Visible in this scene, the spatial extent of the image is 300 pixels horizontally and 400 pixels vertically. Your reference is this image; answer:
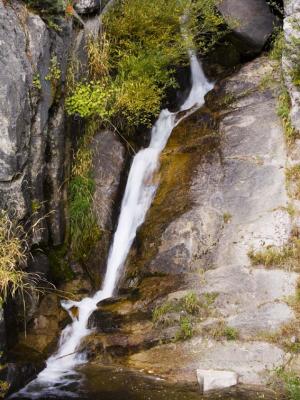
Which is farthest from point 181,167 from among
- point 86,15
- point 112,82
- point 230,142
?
point 86,15

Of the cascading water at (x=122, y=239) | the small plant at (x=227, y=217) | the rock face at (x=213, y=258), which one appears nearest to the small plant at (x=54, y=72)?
the cascading water at (x=122, y=239)

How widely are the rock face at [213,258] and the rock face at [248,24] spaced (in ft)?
4.43

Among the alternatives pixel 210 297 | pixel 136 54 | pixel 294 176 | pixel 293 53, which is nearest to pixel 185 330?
pixel 210 297

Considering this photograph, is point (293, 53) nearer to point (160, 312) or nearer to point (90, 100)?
point (90, 100)

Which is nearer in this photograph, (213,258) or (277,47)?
(213,258)

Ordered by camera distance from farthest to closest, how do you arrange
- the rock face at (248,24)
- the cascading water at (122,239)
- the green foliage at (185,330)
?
the rock face at (248,24)
the green foliage at (185,330)
the cascading water at (122,239)

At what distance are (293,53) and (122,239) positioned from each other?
458cm

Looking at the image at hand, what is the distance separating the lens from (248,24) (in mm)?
11320

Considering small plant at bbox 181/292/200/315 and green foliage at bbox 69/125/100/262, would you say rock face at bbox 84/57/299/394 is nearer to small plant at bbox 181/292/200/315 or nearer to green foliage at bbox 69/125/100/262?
small plant at bbox 181/292/200/315

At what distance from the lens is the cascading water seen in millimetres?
6551

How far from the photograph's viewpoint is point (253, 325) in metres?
6.68

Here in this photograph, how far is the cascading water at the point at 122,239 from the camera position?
21.5 feet

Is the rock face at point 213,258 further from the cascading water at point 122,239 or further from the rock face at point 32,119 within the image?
the rock face at point 32,119

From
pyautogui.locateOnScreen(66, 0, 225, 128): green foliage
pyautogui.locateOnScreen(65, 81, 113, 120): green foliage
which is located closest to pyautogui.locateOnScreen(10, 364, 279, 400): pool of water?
pyautogui.locateOnScreen(65, 81, 113, 120): green foliage
